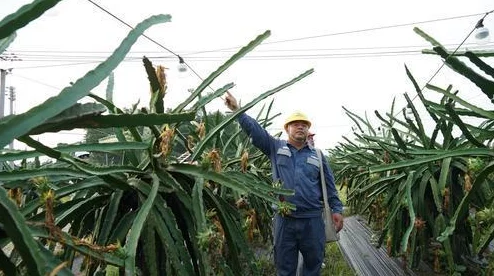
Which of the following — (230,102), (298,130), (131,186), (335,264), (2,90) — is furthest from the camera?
(2,90)

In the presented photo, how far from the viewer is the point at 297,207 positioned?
3145 mm

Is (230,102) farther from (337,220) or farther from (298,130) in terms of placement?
(337,220)

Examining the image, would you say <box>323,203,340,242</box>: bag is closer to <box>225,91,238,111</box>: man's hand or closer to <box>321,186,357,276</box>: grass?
<box>321,186,357,276</box>: grass

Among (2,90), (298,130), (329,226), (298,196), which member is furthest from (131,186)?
(2,90)

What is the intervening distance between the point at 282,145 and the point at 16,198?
6.78ft

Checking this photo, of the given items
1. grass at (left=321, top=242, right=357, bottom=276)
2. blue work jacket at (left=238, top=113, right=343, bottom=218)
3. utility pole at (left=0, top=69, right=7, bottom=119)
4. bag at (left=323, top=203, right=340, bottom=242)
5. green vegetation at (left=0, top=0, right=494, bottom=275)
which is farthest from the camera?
utility pole at (left=0, top=69, right=7, bottom=119)

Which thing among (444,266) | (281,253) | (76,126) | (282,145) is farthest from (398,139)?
(76,126)

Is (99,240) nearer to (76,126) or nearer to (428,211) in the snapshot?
(76,126)

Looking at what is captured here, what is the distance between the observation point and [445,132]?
3139 mm

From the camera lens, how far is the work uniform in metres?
3.13

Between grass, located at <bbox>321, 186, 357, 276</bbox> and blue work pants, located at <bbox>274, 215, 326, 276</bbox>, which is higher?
blue work pants, located at <bbox>274, 215, 326, 276</bbox>

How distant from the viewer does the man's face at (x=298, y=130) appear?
3.26m

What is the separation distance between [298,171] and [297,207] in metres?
0.26

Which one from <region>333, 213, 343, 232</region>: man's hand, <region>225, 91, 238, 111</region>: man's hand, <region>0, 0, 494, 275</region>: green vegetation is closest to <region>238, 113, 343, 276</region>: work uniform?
<region>333, 213, 343, 232</region>: man's hand
